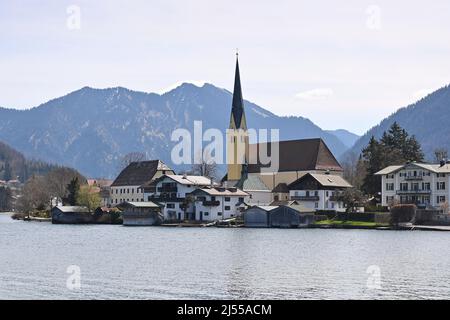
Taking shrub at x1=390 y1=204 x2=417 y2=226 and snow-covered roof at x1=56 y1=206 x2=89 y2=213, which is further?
snow-covered roof at x1=56 y1=206 x2=89 y2=213

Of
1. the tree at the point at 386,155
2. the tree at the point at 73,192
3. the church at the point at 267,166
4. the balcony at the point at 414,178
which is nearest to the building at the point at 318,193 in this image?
the church at the point at 267,166

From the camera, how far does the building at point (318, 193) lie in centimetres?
9875

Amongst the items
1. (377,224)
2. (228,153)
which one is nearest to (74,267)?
(377,224)

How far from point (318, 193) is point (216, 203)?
12.4m

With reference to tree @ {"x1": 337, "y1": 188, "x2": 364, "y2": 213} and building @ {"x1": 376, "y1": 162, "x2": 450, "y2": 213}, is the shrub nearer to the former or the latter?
building @ {"x1": 376, "y1": 162, "x2": 450, "y2": 213}

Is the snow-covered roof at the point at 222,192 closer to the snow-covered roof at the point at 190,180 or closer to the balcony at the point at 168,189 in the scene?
the snow-covered roof at the point at 190,180

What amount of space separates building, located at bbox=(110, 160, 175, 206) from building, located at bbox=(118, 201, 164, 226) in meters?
20.0

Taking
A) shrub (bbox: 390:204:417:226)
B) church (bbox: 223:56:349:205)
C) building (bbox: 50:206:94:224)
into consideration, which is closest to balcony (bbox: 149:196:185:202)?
building (bbox: 50:206:94:224)

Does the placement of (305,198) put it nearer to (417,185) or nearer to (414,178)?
(414,178)

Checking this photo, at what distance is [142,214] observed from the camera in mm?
102125

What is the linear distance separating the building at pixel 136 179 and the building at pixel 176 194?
17.8 m

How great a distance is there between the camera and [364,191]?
4139 inches

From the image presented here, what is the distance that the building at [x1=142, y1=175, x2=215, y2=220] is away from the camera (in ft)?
331
